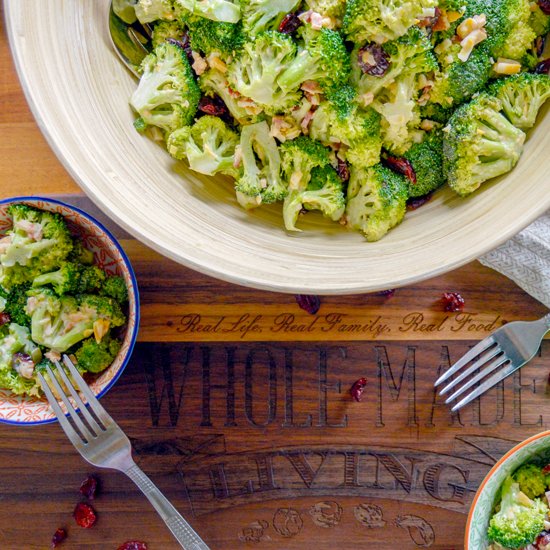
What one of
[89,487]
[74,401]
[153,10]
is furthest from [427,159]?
[89,487]

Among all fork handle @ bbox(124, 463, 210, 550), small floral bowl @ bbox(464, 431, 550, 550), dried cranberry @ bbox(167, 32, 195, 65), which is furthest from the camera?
fork handle @ bbox(124, 463, 210, 550)

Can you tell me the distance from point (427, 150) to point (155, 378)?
99 centimetres

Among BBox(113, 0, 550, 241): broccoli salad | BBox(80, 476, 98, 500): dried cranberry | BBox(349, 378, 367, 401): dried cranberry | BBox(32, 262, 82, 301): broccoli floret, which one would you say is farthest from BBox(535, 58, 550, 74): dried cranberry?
BBox(80, 476, 98, 500): dried cranberry

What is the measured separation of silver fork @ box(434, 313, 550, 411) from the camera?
6.15 feet

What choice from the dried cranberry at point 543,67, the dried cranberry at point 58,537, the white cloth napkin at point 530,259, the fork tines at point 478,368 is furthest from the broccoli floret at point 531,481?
the dried cranberry at point 58,537

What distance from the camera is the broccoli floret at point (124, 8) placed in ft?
5.34

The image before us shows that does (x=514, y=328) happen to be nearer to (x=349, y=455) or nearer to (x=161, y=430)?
(x=349, y=455)

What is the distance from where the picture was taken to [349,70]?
1.52 metres

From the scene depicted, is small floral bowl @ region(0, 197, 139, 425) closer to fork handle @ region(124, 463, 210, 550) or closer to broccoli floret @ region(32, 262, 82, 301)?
broccoli floret @ region(32, 262, 82, 301)

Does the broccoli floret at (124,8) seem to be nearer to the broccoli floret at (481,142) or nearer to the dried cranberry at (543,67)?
the broccoli floret at (481,142)

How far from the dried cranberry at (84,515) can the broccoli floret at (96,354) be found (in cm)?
42

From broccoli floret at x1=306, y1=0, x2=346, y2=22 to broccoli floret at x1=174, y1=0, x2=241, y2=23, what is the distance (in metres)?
0.17

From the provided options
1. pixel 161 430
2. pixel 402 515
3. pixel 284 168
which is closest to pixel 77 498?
pixel 161 430

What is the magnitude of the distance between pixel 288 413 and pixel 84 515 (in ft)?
2.14
